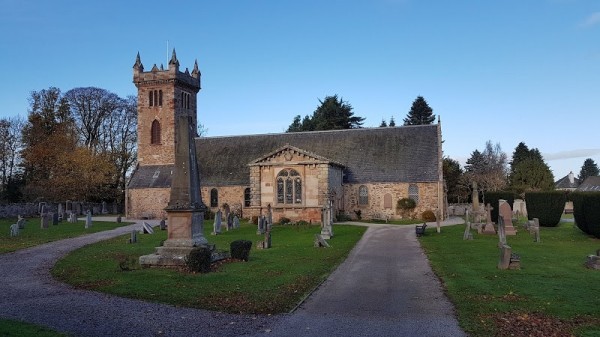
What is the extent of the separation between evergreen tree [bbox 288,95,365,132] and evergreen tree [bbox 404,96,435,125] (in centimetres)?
952

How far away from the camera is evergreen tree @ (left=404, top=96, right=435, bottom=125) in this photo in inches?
3049

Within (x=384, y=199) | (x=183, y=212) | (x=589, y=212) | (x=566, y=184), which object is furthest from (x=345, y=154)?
(x=566, y=184)

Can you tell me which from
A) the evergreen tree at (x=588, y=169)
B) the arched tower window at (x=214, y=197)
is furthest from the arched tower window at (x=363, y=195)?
the evergreen tree at (x=588, y=169)

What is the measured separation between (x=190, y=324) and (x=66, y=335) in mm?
2007

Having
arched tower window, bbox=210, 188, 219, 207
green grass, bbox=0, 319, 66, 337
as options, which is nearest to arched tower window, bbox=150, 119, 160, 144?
arched tower window, bbox=210, 188, 219, 207

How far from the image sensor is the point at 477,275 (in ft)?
46.1

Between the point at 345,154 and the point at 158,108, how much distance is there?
1963 centimetres

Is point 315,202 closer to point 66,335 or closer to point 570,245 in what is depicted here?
point 570,245

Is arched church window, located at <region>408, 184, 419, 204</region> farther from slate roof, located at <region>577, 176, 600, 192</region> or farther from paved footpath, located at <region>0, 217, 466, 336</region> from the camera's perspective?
slate roof, located at <region>577, 176, 600, 192</region>

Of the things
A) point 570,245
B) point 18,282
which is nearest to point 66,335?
point 18,282

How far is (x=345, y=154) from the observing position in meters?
46.1

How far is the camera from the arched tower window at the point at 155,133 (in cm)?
5175

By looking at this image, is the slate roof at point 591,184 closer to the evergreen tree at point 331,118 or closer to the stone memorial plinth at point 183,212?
the evergreen tree at point 331,118

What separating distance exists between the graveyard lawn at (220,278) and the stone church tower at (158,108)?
30.6 metres
